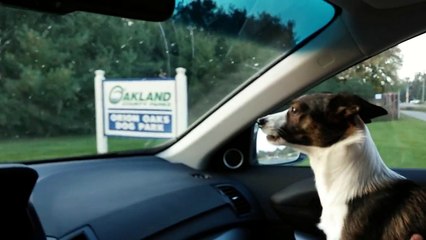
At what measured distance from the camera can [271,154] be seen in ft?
16.0

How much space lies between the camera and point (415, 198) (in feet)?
10.1

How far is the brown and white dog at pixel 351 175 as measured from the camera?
3.04 m

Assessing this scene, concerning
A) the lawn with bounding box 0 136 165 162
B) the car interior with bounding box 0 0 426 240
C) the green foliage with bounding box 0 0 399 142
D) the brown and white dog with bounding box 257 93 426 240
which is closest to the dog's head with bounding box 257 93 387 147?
the brown and white dog with bounding box 257 93 426 240

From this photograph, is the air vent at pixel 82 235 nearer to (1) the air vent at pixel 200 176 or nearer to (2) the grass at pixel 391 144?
(2) the grass at pixel 391 144

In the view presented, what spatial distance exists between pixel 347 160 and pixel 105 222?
138cm

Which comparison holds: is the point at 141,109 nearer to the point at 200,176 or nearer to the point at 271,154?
the point at 200,176

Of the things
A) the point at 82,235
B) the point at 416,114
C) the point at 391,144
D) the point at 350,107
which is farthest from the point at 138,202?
the point at 416,114

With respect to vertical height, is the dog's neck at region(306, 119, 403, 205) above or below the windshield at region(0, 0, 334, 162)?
below

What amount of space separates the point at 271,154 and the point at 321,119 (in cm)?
160

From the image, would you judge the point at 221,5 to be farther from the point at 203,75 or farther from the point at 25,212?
the point at 25,212

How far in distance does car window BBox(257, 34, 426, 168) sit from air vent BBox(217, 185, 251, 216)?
96 cm

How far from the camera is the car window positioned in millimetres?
4375

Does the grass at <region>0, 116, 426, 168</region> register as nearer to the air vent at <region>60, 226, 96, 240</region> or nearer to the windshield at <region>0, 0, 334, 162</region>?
the windshield at <region>0, 0, 334, 162</region>

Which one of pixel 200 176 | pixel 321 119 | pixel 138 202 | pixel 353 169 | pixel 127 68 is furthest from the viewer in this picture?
pixel 200 176
